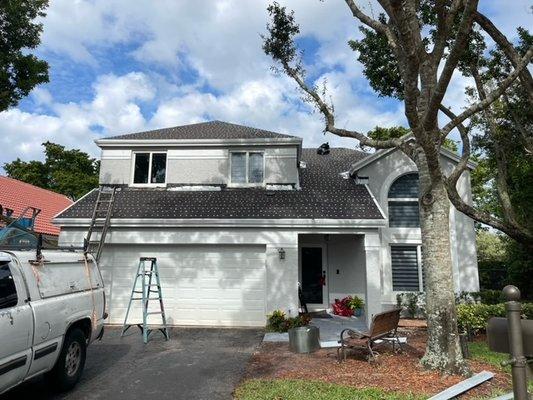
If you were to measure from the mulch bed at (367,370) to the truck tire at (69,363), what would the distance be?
9.77 ft

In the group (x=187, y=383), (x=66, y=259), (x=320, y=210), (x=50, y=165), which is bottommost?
(x=187, y=383)

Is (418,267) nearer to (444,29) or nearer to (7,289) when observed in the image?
(444,29)

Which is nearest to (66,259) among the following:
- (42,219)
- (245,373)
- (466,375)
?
(245,373)

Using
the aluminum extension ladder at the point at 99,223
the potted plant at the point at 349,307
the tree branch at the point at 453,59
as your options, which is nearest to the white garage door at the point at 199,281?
the aluminum extension ladder at the point at 99,223

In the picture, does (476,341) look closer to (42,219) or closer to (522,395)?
(522,395)

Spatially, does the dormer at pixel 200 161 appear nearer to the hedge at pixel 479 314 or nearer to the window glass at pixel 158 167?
the window glass at pixel 158 167

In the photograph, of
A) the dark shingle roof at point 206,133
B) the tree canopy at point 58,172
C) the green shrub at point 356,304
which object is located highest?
the tree canopy at point 58,172

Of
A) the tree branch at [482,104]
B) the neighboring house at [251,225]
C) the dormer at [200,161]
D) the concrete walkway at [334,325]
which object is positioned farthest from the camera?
the dormer at [200,161]

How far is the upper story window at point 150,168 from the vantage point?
1534 centimetres

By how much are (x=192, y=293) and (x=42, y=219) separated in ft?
46.5

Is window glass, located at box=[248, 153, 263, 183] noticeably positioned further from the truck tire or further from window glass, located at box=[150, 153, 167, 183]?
the truck tire

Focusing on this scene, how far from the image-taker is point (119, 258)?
13078 mm

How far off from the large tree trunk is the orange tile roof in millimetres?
19410

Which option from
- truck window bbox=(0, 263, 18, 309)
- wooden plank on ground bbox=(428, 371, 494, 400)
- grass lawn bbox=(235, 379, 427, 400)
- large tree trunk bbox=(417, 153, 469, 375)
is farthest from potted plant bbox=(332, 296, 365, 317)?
truck window bbox=(0, 263, 18, 309)
